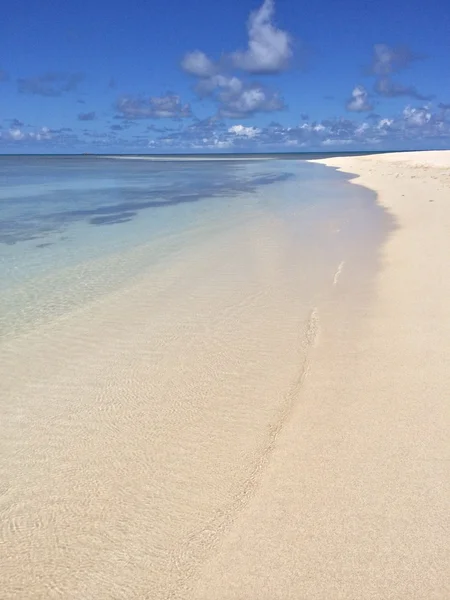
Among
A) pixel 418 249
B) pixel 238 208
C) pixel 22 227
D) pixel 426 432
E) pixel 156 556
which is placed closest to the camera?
pixel 156 556

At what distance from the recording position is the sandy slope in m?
2.67

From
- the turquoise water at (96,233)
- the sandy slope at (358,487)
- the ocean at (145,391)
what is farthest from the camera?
the turquoise water at (96,233)

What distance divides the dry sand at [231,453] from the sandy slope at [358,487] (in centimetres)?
1

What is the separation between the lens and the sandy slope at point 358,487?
267cm

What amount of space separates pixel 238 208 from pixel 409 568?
16.8 meters

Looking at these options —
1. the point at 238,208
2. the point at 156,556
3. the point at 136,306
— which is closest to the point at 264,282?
the point at 136,306

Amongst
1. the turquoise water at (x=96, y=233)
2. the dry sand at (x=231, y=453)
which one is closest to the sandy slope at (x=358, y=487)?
the dry sand at (x=231, y=453)

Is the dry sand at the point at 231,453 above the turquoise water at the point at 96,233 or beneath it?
above

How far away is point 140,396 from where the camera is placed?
471 cm

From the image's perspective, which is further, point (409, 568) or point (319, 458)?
point (319, 458)

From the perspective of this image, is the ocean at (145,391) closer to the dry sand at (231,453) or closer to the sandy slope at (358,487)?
the dry sand at (231,453)

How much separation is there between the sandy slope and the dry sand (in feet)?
0.04

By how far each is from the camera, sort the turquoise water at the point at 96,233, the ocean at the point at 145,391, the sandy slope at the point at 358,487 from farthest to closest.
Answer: the turquoise water at the point at 96,233
the ocean at the point at 145,391
the sandy slope at the point at 358,487

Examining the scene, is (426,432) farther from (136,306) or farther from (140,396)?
(136,306)
